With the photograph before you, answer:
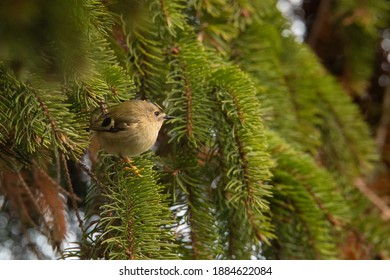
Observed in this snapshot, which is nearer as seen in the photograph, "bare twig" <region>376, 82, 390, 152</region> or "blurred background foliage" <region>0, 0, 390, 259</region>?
"blurred background foliage" <region>0, 0, 390, 259</region>

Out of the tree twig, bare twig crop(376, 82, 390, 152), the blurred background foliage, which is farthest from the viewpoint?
bare twig crop(376, 82, 390, 152)

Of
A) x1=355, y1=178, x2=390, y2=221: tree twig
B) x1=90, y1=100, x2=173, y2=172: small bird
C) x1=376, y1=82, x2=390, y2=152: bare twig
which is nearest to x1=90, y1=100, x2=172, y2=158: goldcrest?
x1=90, y1=100, x2=173, y2=172: small bird

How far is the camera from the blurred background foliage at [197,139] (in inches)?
63.1

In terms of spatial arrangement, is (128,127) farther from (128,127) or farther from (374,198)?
(374,198)

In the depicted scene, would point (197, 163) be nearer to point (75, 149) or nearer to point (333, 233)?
point (75, 149)

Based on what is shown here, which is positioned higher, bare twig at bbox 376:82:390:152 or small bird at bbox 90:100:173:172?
small bird at bbox 90:100:173:172

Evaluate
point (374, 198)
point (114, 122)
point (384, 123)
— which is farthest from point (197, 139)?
point (384, 123)

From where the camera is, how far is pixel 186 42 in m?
2.23

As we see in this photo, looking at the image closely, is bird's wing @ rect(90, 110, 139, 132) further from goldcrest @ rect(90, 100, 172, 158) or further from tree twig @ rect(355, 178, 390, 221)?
tree twig @ rect(355, 178, 390, 221)

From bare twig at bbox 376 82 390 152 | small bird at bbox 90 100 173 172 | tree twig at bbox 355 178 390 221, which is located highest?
small bird at bbox 90 100 173 172

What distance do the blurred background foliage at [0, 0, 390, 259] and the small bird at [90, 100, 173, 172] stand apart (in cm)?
6

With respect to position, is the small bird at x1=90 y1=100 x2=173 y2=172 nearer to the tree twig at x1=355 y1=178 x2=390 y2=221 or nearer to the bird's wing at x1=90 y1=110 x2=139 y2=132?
the bird's wing at x1=90 y1=110 x2=139 y2=132

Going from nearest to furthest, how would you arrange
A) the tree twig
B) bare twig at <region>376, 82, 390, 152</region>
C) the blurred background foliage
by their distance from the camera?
the blurred background foliage → the tree twig → bare twig at <region>376, 82, 390, 152</region>

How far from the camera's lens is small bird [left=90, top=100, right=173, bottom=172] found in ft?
6.88
